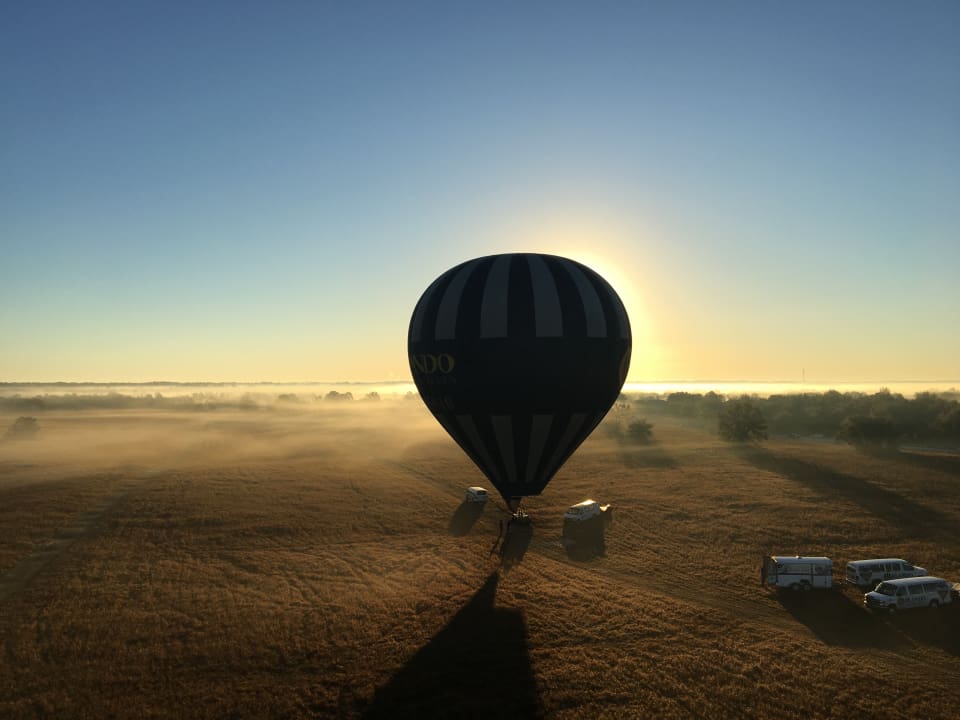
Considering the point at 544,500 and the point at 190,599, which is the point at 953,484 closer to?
the point at 544,500

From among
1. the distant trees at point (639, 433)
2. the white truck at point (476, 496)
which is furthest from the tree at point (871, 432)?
the white truck at point (476, 496)

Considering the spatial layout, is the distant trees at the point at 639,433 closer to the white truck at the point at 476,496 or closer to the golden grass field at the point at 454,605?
the golden grass field at the point at 454,605

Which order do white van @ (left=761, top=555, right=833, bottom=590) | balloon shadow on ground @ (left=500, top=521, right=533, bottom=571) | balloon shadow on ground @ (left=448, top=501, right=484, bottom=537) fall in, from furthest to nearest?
balloon shadow on ground @ (left=448, top=501, right=484, bottom=537) < balloon shadow on ground @ (left=500, top=521, right=533, bottom=571) < white van @ (left=761, top=555, right=833, bottom=590)

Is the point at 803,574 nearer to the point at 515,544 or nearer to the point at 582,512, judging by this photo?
the point at 582,512

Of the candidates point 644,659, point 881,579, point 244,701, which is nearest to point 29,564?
point 244,701

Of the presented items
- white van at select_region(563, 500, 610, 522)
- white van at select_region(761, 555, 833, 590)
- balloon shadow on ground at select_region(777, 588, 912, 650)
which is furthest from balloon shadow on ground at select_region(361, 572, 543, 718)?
white van at select_region(761, 555, 833, 590)

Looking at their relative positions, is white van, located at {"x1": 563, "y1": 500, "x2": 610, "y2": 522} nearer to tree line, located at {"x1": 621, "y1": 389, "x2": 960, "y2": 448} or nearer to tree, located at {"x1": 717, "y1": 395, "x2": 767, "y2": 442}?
tree, located at {"x1": 717, "y1": 395, "x2": 767, "y2": 442}
